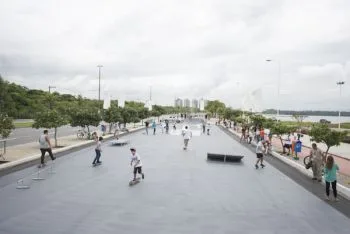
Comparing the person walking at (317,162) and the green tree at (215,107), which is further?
the green tree at (215,107)

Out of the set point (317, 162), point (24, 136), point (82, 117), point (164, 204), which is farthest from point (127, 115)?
point (164, 204)

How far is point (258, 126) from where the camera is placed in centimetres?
3306

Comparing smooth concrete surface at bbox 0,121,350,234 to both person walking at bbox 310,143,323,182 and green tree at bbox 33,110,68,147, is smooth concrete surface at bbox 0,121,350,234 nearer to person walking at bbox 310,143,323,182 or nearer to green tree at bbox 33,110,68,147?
person walking at bbox 310,143,323,182

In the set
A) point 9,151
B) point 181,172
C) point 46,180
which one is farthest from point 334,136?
point 9,151

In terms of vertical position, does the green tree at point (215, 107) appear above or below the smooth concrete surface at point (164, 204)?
above

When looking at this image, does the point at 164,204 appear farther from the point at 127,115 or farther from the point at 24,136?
the point at 127,115

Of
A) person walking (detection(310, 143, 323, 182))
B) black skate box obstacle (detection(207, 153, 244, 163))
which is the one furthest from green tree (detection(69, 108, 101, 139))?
person walking (detection(310, 143, 323, 182))

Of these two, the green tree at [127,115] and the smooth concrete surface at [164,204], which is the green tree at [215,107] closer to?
the green tree at [127,115]

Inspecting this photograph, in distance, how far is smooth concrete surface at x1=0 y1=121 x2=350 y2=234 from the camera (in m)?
8.51

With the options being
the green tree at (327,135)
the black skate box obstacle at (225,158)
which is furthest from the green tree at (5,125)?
the green tree at (327,135)

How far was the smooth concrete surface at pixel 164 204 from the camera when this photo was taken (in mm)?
8508

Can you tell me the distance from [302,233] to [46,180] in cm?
916

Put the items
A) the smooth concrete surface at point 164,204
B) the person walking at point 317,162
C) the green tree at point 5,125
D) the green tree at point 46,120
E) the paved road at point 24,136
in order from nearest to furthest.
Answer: the smooth concrete surface at point 164,204 < the person walking at point 317,162 < the green tree at point 5,125 < the green tree at point 46,120 < the paved road at point 24,136

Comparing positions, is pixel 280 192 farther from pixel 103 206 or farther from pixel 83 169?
pixel 83 169
